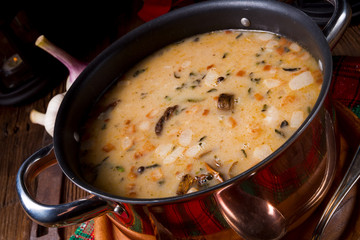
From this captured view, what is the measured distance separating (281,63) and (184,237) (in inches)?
20.7

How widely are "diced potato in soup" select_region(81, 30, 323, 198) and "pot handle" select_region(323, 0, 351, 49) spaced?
142 millimetres

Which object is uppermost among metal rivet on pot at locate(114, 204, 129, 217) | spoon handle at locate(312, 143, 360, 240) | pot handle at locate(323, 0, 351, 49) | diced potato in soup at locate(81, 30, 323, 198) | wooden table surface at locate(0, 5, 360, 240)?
pot handle at locate(323, 0, 351, 49)

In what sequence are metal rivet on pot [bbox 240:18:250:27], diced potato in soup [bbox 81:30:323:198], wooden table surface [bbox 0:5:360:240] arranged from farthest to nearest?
wooden table surface [bbox 0:5:360:240]
metal rivet on pot [bbox 240:18:250:27]
diced potato in soup [bbox 81:30:323:198]

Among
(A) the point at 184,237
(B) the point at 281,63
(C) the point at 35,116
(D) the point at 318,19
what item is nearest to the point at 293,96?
(B) the point at 281,63

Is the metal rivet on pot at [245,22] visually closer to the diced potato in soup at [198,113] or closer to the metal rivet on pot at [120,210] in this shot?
the diced potato in soup at [198,113]

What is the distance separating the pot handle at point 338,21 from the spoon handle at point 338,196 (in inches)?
10.8

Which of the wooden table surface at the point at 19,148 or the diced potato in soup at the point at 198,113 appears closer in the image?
the diced potato in soup at the point at 198,113

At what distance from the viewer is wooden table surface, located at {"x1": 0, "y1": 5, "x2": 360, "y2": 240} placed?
1.51 metres

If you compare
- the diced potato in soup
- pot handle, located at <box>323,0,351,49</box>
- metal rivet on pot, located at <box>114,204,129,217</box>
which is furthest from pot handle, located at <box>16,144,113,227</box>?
pot handle, located at <box>323,0,351,49</box>

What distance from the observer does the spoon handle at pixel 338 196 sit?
923mm

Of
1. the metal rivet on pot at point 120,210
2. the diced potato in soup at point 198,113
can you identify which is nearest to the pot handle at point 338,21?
the diced potato in soup at point 198,113

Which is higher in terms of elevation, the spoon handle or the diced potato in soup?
the diced potato in soup

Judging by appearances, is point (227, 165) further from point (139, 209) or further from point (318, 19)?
point (318, 19)

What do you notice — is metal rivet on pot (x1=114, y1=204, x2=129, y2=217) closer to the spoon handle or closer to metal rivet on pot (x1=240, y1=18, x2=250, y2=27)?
the spoon handle
